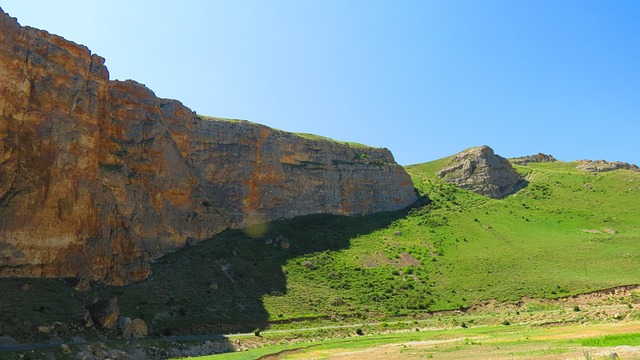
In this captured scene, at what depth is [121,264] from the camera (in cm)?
5728

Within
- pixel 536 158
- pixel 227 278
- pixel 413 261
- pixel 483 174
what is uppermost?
pixel 536 158

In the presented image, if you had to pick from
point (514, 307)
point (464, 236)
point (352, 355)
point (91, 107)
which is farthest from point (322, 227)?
point (352, 355)

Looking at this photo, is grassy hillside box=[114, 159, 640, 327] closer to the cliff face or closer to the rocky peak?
the cliff face

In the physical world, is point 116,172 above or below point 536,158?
below

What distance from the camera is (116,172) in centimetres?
6181

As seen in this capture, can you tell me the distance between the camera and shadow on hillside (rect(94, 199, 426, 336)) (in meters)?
51.8

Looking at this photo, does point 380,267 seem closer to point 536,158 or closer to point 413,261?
point 413,261

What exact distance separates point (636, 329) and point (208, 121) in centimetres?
6660

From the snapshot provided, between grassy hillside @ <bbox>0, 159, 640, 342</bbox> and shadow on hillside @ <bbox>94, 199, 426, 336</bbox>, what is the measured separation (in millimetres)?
184

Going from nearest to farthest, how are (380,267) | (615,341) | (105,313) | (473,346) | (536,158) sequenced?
(615,341), (473,346), (105,313), (380,267), (536,158)

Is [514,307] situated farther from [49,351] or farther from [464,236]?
[49,351]

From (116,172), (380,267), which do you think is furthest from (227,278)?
(380,267)

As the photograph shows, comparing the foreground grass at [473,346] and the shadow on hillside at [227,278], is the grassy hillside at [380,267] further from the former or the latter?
the foreground grass at [473,346]

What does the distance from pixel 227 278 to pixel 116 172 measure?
19.5 metres
